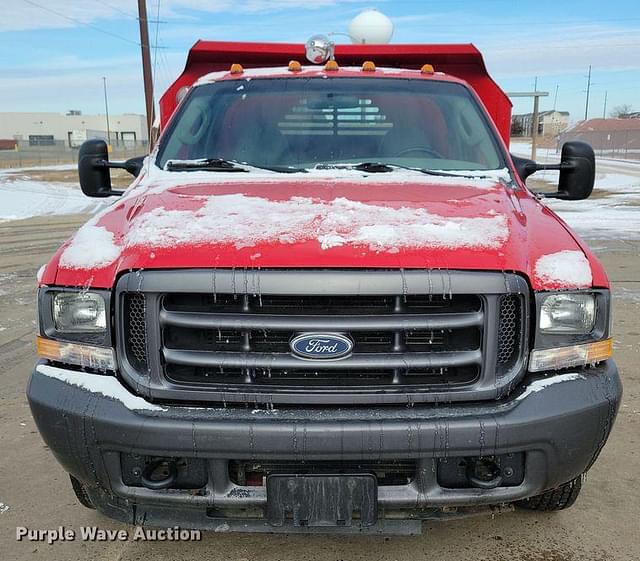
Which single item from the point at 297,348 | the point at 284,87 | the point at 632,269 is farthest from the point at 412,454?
the point at 632,269

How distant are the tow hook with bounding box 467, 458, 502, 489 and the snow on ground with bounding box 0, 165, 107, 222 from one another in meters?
15.2

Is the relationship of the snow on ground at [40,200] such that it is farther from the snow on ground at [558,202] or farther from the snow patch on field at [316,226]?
the snow patch on field at [316,226]

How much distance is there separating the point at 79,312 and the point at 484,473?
1.58 metres

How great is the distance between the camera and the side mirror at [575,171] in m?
3.62

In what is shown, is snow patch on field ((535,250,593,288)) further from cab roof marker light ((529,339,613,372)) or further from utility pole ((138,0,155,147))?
utility pole ((138,0,155,147))

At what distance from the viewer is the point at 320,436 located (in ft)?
6.95

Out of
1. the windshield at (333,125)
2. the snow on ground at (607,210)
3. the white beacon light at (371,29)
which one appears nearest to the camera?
the windshield at (333,125)

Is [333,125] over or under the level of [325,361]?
over

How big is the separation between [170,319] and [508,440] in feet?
4.02

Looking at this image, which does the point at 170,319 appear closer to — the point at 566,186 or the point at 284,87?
the point at 284,87

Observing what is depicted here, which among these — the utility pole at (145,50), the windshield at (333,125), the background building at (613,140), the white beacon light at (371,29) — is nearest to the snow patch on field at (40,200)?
the utility pole at (145,50)

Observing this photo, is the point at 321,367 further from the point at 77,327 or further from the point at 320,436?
the point at 77,327

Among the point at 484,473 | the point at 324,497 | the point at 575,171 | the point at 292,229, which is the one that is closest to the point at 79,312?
the point at 292,229

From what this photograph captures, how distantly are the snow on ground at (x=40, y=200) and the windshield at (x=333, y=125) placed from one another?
1307 centimetres
